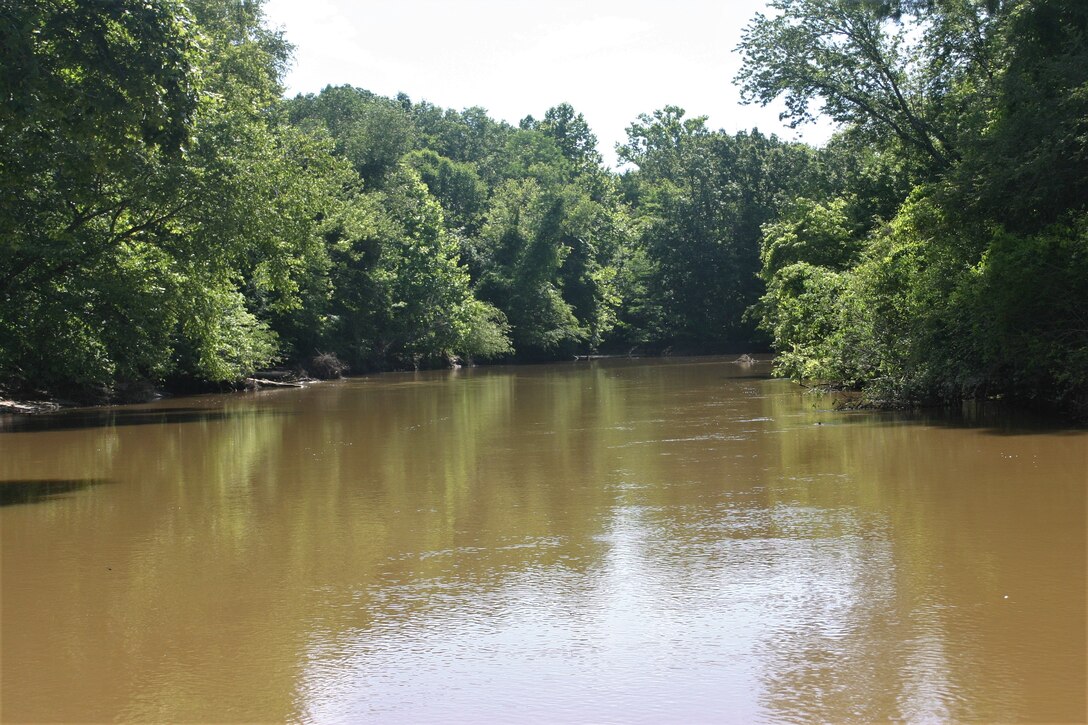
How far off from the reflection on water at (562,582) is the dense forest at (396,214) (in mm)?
3653

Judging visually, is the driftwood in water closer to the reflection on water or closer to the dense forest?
the dense forest

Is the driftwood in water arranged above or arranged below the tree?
below

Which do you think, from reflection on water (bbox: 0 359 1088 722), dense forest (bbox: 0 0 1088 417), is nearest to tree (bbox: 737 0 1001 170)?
dense forest (bbox: 0 0 1088 417)

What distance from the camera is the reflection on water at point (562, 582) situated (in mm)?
5727

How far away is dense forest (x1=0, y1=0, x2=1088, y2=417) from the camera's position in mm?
15461

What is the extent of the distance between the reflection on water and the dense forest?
3.65 meters

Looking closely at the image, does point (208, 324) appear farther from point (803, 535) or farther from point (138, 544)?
point (803, 535)

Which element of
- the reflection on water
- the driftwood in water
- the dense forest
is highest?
the dense forest

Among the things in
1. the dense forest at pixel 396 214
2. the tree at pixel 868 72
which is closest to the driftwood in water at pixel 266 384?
the dense forest at pixel 396 214

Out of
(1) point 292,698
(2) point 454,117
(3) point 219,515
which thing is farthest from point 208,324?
(2) point 454,117

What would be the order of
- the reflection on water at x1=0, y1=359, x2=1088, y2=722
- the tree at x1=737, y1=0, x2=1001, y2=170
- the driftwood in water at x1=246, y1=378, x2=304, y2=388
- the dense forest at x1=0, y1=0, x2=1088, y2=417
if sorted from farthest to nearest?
the driftwood in water at x1=246, y1=378, x2=304, y2=388 → the tree at x1=737, y1=0, x2=1001, y2=170 → the dense forest at x1=0, y1=0, x2=1088, y2=417 → the reflection on water at x1=0, y1=359, x2=1088, y2=722

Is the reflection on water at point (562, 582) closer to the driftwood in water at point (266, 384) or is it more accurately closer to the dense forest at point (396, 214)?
the dense forest at point (396, 214)

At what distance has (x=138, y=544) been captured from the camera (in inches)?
394

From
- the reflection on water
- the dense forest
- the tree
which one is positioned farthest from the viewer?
the tree
